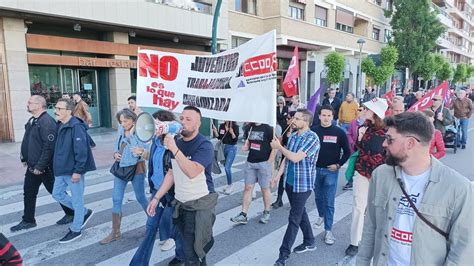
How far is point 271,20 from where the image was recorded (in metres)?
19.0

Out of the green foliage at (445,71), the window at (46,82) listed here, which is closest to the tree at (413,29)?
the green foliage at (445,71)

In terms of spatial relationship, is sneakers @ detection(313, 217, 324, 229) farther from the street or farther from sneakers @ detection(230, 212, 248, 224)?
sneakers @ detection(230, 212, 248, 224)

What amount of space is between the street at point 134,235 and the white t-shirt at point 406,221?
77.5 inches

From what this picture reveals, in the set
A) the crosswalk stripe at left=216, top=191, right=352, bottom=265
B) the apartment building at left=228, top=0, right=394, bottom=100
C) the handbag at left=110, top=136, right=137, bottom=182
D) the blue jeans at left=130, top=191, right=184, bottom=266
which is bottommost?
the crosswalk stripe at left=216, top=191, right=352, bottom=265

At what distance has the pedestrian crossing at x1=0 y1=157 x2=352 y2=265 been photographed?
3916mm

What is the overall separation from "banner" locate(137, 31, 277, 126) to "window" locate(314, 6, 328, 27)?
64.8 ft

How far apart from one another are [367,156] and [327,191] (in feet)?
2.60

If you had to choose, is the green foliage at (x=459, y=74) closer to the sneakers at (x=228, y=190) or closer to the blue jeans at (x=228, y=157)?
the blue jeans at (x=228, y=157)

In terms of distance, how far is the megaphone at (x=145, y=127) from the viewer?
282 centimetres

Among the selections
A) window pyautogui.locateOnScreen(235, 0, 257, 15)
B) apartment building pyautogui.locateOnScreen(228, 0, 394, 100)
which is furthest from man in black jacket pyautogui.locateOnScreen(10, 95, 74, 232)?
window pyautogui.locateOnScreen(235, 0, 257, 15)

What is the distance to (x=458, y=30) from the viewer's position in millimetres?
58188

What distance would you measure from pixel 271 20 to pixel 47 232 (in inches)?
665

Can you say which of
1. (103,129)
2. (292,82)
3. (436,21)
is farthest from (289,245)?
(436,21)

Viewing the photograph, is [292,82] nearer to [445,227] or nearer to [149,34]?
[445,227]
